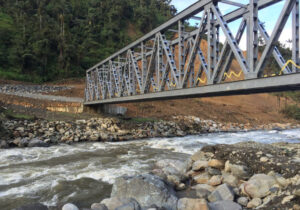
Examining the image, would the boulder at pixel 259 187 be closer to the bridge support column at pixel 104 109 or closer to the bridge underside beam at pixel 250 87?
the bridge underside beam at pixel 250 87

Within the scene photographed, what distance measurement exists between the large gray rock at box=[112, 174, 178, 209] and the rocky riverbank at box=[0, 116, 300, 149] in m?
11.8

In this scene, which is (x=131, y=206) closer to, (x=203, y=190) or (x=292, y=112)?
(x=203, y=190)

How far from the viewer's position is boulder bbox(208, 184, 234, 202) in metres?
6.47

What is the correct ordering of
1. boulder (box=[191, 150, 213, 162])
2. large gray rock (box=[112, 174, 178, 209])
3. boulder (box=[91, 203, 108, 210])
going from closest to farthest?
boulder (box=[91, 203, 108, 210]) → large gray rock (box=[112, 174, 178, 209]) → boulder (box=[191, 150, 213, 162])

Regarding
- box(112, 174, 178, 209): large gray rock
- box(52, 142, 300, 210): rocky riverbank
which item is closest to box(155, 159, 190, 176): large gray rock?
box(52, 142, 300, 210): rocky riverbank

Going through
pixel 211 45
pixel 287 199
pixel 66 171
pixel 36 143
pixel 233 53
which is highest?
pixel 211 45

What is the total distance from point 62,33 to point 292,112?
60.0 meters

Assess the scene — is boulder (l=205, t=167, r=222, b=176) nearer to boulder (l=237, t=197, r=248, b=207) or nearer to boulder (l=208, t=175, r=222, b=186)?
boulder (l=208, t=175, r=222, b=186)

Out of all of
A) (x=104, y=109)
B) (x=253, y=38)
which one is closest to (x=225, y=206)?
(x=253, y=38)

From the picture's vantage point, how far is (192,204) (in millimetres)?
5863

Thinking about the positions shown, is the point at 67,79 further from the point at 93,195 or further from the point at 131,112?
the point at 93,195

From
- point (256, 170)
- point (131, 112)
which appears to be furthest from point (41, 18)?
point (256, 170)

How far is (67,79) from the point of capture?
4862cm

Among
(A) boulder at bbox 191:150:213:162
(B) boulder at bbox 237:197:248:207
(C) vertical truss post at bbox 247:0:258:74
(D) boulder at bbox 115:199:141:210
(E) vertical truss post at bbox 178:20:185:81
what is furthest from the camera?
(E) vertical truss post at bbox 178:20:185:81
